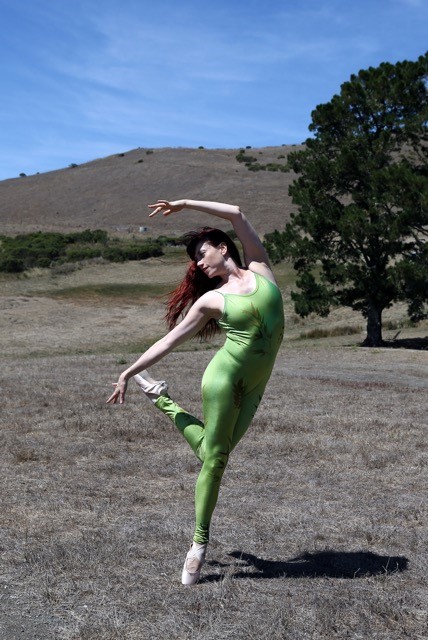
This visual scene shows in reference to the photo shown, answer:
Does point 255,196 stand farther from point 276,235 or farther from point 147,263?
point 276,235

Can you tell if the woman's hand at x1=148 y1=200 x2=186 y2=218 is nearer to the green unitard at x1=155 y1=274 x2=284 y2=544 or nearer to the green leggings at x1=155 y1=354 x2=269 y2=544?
the green unitard at x1=155 y1=274 x2=284 y2=544

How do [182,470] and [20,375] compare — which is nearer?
[182,470]

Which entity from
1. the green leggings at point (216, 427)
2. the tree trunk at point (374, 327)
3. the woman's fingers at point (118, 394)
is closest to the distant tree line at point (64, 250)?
the tree trunk at point (374, 327)

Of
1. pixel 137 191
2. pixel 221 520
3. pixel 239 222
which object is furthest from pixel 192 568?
pixel 137 191

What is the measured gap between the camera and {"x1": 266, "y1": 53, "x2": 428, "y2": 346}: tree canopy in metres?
Result: 27.7

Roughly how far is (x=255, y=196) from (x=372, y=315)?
5846cm

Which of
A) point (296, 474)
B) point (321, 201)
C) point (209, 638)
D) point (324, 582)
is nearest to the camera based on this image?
point (209, 638)

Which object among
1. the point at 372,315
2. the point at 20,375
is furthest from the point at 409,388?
the point at 372,315

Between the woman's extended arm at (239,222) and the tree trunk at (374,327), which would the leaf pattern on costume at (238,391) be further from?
the tree trunk at (374,327)

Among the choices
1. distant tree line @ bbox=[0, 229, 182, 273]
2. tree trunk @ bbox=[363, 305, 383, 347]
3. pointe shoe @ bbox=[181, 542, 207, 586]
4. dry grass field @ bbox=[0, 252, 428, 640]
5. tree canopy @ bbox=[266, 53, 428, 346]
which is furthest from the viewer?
distant tree line @ bbox=[0, 229, 182, 273]

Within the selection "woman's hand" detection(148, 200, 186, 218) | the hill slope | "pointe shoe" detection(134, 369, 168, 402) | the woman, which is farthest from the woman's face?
the hill slope

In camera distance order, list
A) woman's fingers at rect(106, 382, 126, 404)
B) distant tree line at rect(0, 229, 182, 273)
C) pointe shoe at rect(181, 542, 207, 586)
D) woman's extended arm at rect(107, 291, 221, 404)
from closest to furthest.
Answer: pointe shoe at rect(181, 542, 207, 586)
woman's extended arm at rect(107, 291, 221, 404)
woman's fingers at rect(106, 382, 126, 404)
distant tree line at rect(0, 229, 182, 273)

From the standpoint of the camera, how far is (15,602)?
4.26 meters

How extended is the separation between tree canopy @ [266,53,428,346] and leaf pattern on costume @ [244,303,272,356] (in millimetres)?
22944
